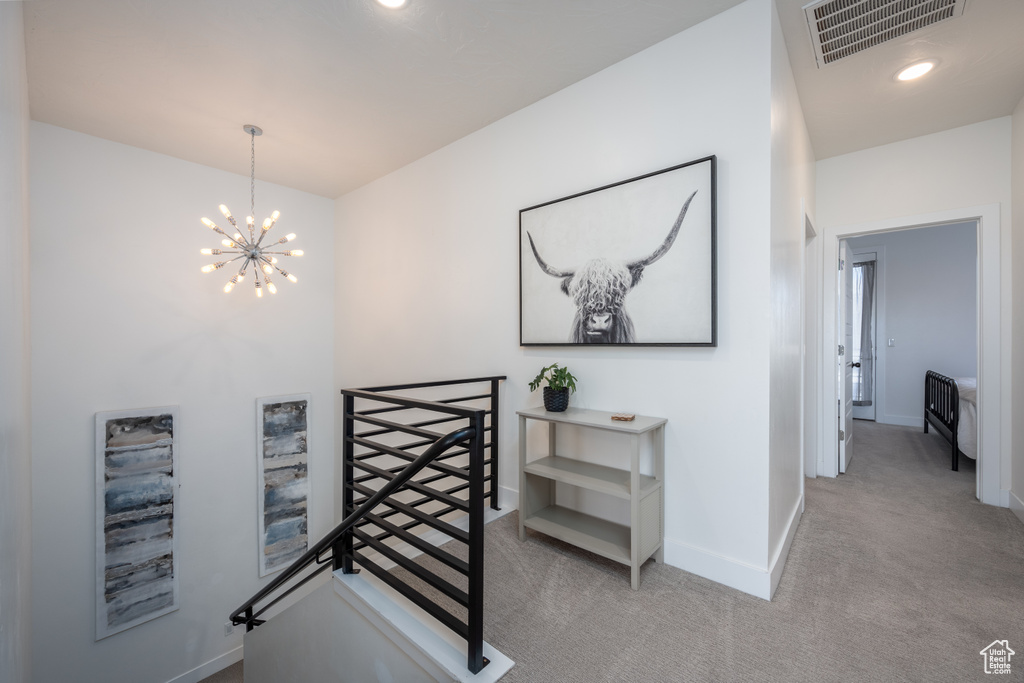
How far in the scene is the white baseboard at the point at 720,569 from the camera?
1773 mm

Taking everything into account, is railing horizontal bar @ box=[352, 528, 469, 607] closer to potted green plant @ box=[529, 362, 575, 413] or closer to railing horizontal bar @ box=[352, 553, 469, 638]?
railing horizontal bar @ box=[352, 553, 469, 638]

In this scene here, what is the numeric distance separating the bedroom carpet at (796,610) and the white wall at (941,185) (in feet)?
4.15

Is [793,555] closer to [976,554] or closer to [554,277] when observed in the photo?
[976,554]

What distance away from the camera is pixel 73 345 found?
3.04 meters

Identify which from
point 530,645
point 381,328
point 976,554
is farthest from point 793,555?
point 381,328

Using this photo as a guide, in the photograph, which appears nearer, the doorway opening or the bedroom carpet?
the bedroom carpet

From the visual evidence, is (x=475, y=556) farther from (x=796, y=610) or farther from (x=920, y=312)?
(x=920, y=312)

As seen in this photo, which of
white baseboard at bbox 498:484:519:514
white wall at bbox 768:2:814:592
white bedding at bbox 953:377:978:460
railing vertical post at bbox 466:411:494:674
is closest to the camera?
railing vertical post at bbox 466:411:494:674

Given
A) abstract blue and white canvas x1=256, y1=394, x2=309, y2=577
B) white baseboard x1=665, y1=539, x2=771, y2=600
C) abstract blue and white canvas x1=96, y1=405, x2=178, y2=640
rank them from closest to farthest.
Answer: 1. white baseboard x1=665, y1=539, x2=771, y2=600
2. abstract blue and white canvas x1=96, y1=405, x2=178, y2=640
3. abstract blue and white canvas x1=256, y1=394, x2=309, y2=577

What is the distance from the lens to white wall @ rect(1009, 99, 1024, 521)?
2555 millimetres

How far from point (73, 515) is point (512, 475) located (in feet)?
10.5

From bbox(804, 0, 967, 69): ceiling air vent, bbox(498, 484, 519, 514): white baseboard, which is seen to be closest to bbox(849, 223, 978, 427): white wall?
bbox(804, 0, 967, 69): ceiling air vent

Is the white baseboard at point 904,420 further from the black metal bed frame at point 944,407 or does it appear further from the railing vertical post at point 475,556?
the railing vertical post at point 475,556

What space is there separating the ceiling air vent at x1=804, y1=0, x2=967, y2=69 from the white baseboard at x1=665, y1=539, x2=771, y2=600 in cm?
251
